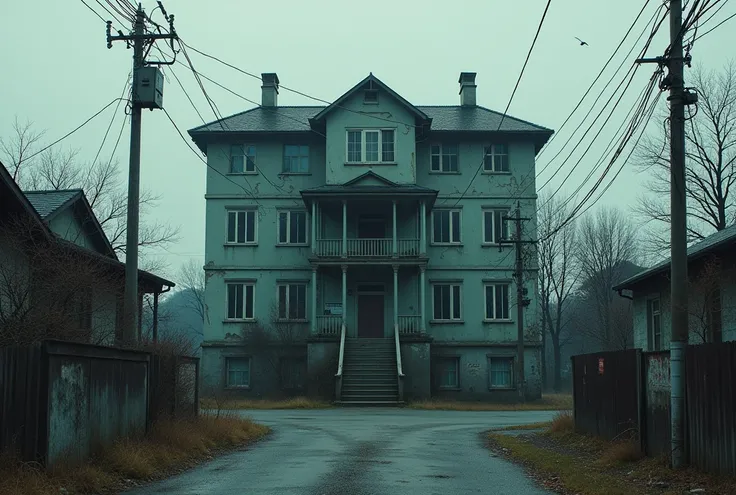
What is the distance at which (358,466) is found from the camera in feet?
46.3

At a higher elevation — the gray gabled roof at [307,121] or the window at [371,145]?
the gray gabled roof at [307,121]

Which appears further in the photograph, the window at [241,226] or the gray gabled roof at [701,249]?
the window at [241,226]

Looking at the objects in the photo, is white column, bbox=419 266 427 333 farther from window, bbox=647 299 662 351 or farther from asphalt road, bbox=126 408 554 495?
asphalt road, bbox=126 408 554 495

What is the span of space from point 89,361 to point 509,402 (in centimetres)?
3142

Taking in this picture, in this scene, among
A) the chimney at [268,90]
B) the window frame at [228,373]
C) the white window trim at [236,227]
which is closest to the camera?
the window frame at [228,373]

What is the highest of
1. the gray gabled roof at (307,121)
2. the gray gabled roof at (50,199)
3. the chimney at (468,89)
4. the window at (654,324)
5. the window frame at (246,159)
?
the chimney at (468,89)

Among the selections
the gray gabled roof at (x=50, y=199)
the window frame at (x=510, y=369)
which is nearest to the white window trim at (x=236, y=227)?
the window frame at (x=510, y=369)

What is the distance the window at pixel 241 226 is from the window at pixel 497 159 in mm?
11435

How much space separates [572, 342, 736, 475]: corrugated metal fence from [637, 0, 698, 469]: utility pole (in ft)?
0.44

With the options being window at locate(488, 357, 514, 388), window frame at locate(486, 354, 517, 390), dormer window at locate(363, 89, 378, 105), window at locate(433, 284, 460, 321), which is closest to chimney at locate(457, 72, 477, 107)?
dormer window at locate(363, 89, 378, 105)

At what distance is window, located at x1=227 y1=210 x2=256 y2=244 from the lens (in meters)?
42.8

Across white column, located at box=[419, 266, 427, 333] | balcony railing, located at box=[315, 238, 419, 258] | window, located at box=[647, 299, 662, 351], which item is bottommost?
window, located at box=[647, 299, 662, 351]

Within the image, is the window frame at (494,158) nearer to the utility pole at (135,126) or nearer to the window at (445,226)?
the window at (445,226)

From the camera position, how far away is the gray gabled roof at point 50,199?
21725mm
